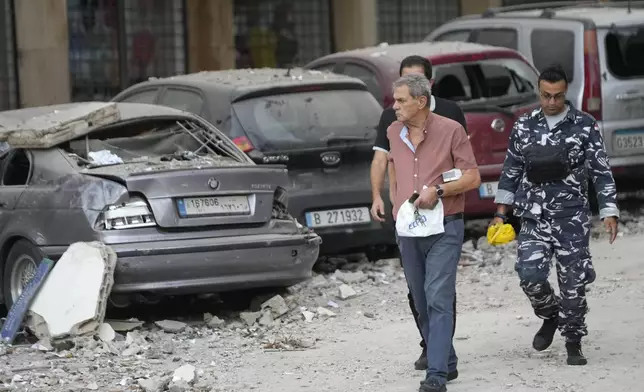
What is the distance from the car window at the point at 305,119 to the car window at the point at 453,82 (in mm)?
1309

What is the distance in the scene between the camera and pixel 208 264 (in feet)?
31.3

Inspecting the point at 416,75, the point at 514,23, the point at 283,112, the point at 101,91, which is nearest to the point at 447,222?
the point at 416,75

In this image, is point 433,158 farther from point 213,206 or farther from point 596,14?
point 596,14

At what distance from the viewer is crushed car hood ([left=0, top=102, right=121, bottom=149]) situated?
32.8ft

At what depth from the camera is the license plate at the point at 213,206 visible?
9.63 metres

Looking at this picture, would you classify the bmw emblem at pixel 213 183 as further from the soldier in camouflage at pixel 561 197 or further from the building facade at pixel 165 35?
the building facade at pixel 165 35

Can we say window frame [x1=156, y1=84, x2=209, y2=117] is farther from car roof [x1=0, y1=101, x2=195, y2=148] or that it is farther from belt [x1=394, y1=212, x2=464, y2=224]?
belt [x1=394, y1=212, x2=464, y2=224]

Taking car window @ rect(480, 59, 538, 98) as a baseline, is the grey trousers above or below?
below

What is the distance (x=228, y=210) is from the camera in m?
9.83

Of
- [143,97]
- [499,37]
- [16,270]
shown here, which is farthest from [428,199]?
[499,37]

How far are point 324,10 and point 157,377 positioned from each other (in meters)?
14.6

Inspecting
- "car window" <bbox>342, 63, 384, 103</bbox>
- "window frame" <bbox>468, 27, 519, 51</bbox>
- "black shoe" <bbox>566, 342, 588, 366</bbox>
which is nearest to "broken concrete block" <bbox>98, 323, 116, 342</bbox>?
"black shoe" <bbox>566, 342, 588, 366</bbox>

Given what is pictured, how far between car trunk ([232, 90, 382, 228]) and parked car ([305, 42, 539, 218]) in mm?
1317

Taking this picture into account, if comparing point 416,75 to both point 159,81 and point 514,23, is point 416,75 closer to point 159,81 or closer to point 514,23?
point 159,81
